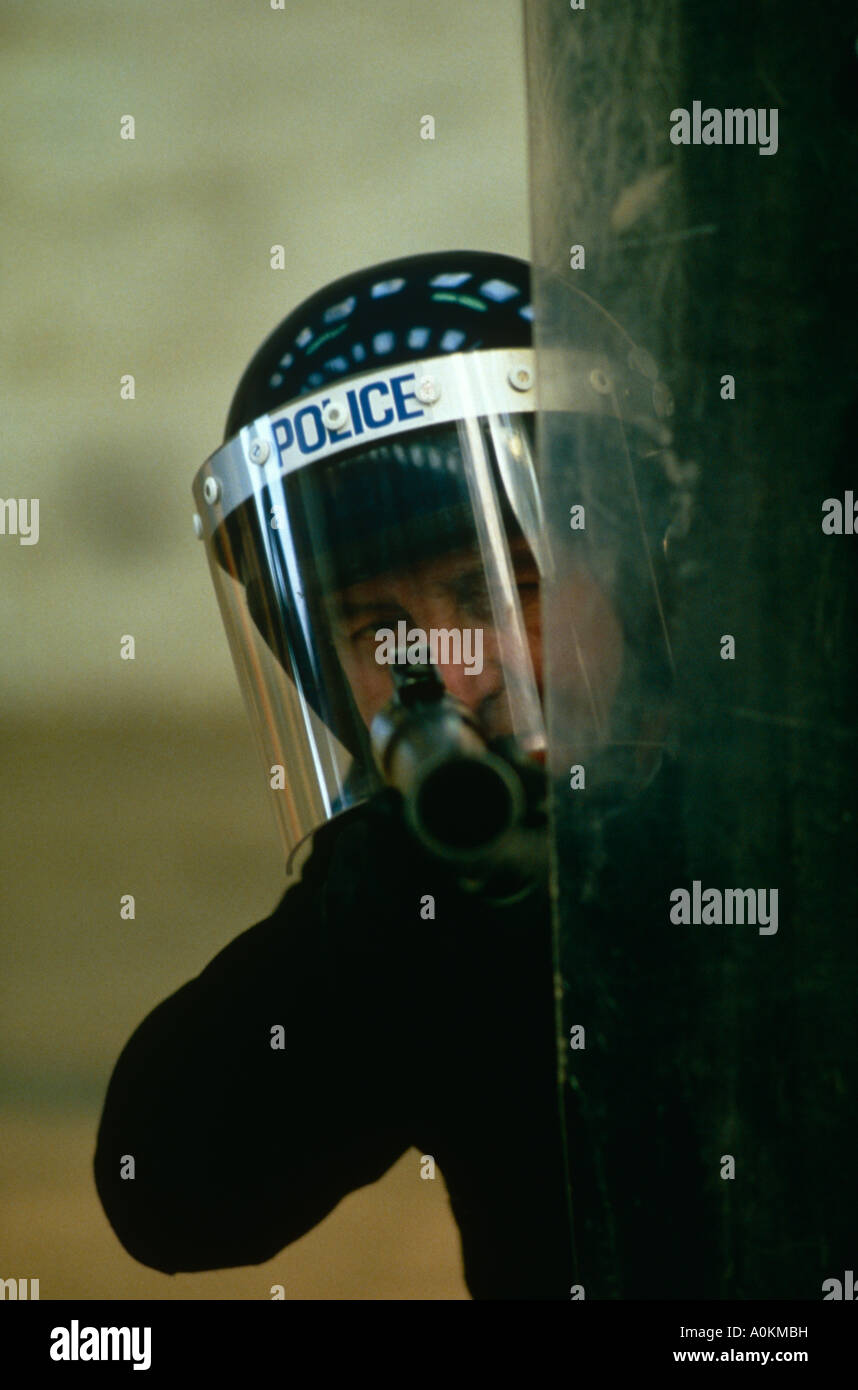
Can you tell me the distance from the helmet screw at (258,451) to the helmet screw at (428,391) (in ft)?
0.61

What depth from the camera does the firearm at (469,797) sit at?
3.58 feet

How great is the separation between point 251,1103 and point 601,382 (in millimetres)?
1100

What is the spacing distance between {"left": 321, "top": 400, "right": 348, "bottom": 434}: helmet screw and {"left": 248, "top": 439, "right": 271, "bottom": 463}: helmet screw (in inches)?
3.2

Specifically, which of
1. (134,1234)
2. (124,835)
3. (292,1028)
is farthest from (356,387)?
(124,835)

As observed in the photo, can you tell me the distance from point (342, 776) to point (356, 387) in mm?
420

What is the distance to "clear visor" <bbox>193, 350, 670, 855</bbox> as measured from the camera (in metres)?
1.28

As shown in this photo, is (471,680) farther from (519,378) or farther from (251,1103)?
(251,1103)

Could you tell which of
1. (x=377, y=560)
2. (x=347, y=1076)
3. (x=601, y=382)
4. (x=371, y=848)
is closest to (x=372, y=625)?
(x=377, y=560)

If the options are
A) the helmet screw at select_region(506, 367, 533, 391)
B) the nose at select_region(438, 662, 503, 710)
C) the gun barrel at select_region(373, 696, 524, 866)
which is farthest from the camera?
the helmet screw at select_region(506, 367, 533, 391)

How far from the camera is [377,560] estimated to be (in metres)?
1.34

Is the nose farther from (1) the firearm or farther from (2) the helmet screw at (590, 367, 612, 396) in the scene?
(2) the helmet screw at (590, 367, 612, 396)

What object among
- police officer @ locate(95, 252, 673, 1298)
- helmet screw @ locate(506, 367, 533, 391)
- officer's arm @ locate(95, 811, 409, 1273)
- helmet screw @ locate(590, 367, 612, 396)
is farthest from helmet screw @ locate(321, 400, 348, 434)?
helmet screw @ locate(590, 367, 612, 396)

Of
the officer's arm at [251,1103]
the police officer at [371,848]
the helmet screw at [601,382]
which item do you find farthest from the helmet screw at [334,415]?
the helmet screw at [601,382]
